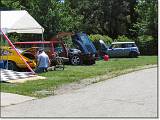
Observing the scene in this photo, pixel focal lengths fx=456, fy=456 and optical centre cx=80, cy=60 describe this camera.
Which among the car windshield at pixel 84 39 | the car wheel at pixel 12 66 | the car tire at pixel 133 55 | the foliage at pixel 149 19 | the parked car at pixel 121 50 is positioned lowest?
the car tire at pixel 133 55

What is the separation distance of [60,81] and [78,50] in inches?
543

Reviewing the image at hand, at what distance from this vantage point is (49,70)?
2472 cm

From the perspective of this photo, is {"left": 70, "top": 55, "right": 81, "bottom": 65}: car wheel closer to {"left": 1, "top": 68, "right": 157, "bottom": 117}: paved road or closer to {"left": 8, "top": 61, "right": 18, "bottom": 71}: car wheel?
{"left": 8, "top": 61, "right": 18, "bottom": 71}: car wheel

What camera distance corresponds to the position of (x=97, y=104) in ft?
41.0

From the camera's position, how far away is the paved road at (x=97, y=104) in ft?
35.6

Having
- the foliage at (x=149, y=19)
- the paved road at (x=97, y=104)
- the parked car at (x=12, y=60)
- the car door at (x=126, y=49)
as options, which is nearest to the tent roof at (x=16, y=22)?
the parked car at (x=12, y=60)

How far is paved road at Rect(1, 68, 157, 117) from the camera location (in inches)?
427

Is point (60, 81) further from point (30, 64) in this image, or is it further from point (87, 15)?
point (87, 15)

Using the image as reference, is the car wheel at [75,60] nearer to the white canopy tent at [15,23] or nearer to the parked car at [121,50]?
the white canopy tent at [15,23]

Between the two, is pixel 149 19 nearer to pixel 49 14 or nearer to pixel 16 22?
pixel 49 14

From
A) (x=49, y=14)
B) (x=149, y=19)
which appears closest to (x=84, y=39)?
(x=49, y=14)

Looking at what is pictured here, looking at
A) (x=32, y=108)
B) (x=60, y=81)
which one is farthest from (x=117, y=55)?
(x=32, y=108)

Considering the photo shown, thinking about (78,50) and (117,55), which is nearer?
(78,50)

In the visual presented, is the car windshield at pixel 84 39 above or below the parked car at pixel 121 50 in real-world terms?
above
